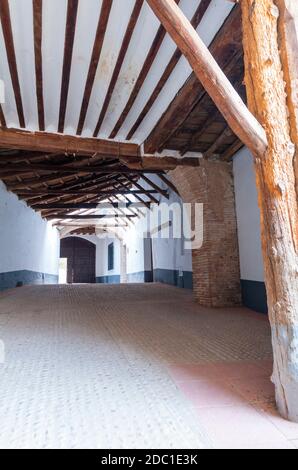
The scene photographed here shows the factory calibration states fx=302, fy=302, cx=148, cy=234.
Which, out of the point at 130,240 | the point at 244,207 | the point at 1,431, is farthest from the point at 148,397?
the point at 130,240

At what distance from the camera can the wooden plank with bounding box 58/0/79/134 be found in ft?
9.24

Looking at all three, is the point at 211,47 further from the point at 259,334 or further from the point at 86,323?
the point at 86,323

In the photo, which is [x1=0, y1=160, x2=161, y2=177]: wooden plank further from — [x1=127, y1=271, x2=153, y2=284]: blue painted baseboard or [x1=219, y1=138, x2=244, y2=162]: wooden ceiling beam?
[x1=127, y1=271, x2=153, y2=284]: blue painted baseboard

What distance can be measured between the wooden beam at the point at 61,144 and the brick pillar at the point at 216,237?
1181 millimetres

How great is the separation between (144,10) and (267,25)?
166cm

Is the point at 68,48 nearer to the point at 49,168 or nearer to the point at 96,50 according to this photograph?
the point at 96,50

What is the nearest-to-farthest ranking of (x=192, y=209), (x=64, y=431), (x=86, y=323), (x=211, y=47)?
(x=64, y=431) → (x=211, y=47) → (x=86, y=323) → (x=192, y=209)

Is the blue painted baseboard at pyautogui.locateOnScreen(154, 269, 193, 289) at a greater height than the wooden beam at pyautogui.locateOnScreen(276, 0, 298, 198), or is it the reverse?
the wooden beam at pyautogui.locateOnScreen(276, 0, 298, 198)

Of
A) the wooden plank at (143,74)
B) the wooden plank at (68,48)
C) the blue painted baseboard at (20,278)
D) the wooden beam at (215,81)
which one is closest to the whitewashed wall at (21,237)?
the blue painted baseboard at (20,278)

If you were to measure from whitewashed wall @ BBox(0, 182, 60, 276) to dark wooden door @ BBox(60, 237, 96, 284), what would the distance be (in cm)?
650

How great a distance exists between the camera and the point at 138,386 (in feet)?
6.40

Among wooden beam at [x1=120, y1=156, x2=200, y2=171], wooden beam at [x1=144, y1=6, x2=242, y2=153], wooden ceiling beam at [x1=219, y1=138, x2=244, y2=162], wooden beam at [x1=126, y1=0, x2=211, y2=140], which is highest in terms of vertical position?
wooden beam at [x1=126, y1=0, x2=211, y2=140]

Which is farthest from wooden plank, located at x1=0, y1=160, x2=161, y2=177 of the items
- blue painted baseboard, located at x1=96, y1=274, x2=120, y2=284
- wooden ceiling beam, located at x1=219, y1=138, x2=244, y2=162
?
blue painted baseboard, located at x1=96, y1=274, x2=120, y2=284
